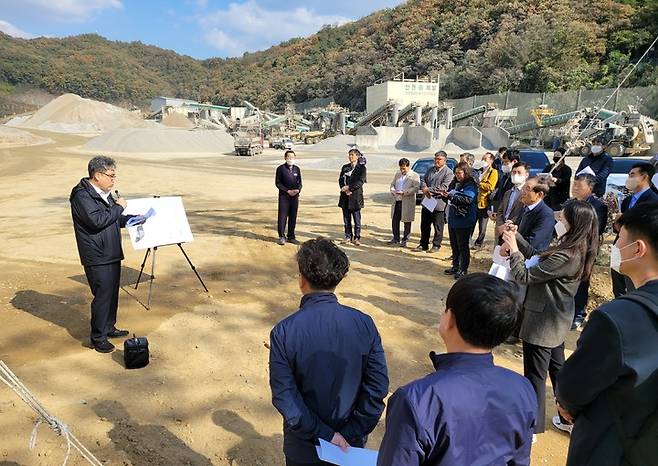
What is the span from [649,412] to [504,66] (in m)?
57.7

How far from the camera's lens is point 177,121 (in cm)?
5703

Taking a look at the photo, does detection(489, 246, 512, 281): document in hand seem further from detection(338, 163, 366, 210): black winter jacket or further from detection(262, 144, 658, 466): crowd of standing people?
detection(338, 163, 366, 210): black winter jacket

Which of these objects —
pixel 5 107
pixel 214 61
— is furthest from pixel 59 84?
pixel 214 61

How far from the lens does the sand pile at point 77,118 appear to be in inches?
2419

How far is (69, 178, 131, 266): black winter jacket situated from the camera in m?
4.20

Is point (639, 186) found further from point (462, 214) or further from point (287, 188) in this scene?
point (287, 188)

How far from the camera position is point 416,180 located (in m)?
8.62

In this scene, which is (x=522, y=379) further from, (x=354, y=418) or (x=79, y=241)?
(x=79, y=241)

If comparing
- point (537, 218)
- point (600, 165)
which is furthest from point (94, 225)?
point (600, 165)

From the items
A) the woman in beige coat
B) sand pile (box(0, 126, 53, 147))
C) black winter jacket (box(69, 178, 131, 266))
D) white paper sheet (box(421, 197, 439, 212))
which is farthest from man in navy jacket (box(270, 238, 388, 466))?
sand pile (box(0, 126, 53, 147))

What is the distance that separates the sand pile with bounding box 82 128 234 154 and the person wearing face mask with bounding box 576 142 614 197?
34817 mm

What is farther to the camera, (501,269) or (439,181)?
(439,181)

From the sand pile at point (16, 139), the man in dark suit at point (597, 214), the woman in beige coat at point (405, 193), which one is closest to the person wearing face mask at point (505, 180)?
the woman in beige coat at point (405, 193)

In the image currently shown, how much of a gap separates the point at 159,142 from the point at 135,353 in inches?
1495
